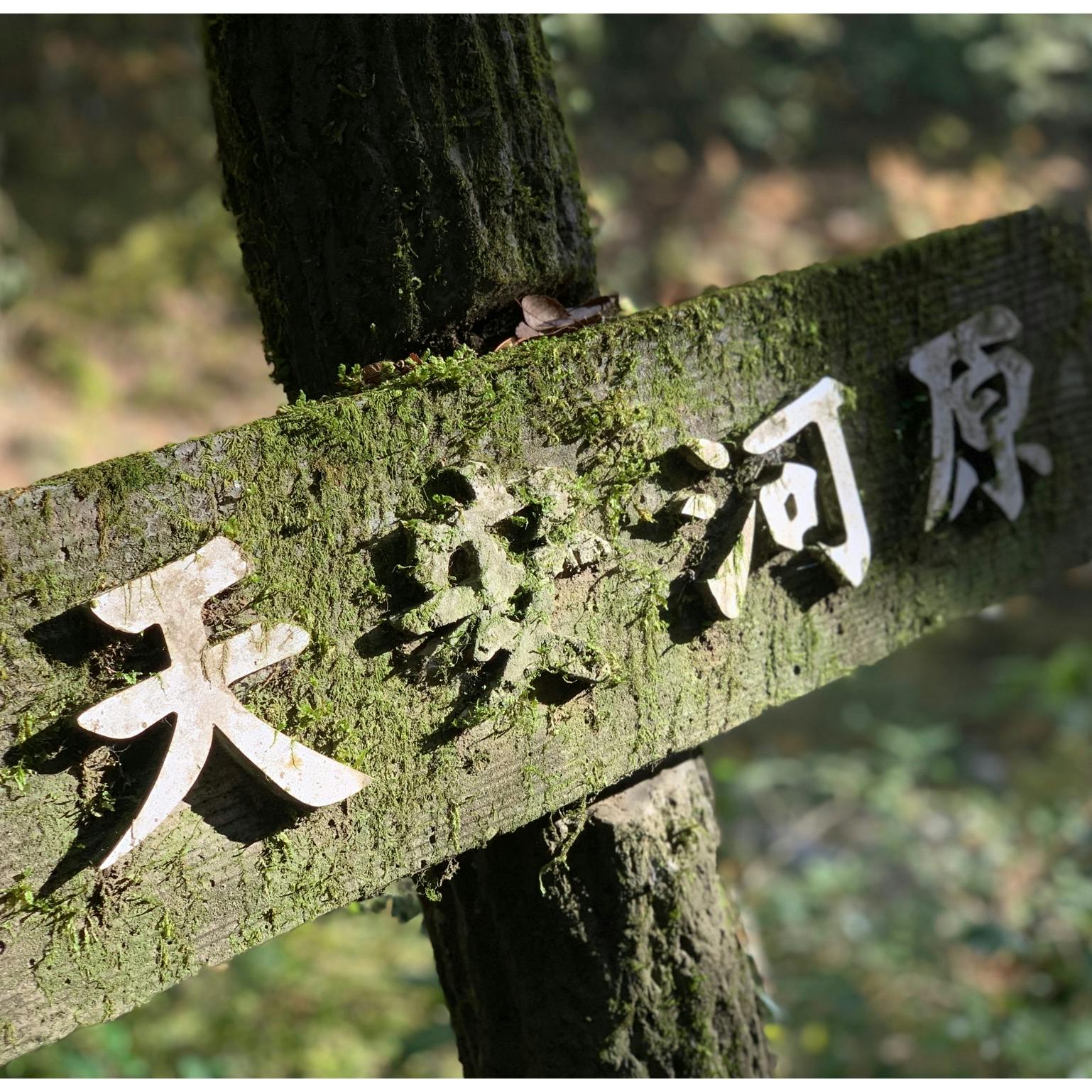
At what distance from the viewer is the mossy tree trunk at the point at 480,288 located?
0.95 metres

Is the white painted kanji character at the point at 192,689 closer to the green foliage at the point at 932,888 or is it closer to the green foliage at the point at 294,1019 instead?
the green foliage at the point at 932,888

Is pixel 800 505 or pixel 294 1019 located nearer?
pixel 800 505

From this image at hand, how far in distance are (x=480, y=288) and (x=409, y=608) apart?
0.34 meters

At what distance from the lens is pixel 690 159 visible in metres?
5.88

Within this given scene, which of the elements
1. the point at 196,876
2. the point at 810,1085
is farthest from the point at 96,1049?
the point at 196,876

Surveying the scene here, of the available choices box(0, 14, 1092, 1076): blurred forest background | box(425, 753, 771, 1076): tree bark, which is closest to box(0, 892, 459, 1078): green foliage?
box(0, 14, 1092, 1076): blurred forest background

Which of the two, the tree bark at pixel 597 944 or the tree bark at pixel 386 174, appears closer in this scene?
the tree bark at pixel 386 174

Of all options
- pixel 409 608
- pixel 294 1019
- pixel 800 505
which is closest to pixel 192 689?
pixel 409 608

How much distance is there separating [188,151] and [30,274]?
1232 mm

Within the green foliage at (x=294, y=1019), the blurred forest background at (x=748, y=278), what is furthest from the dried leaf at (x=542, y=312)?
the blurred forest background at (x=748, y=278)

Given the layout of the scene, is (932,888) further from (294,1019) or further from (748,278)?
(748,278)

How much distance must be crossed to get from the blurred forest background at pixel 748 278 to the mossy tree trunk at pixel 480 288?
1.30m

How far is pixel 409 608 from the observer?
838 millimetres

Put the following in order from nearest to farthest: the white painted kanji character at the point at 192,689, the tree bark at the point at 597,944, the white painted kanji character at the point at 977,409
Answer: the white painted kanji character at the point at 192,689
the tree bark at the point at 597,944
the white painted kanji character at the point at 977,409
